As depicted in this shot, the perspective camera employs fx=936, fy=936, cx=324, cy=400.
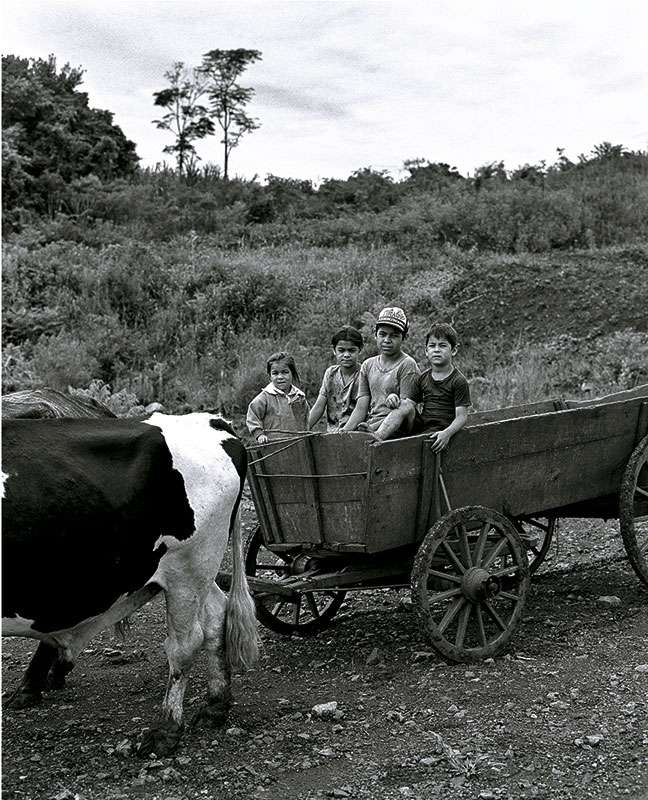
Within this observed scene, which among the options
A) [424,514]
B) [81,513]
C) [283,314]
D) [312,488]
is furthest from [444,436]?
[283,314]

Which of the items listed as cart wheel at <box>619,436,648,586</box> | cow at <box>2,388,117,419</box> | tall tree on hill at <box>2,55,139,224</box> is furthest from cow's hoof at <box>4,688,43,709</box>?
tall tree on hill at <box>2,55,139,224</box>

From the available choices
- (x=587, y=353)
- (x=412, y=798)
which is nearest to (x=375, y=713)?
(x=412, y=798)

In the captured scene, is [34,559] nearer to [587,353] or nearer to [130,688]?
[130,688]

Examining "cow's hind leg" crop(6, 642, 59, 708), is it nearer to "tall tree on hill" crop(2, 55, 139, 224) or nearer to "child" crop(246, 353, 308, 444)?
"child" crop(246, 353, 308, 444)

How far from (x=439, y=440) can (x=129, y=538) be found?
188 cm

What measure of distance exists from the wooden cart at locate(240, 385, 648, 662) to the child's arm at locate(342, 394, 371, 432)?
0.80 metres

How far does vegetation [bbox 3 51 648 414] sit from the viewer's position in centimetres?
1424

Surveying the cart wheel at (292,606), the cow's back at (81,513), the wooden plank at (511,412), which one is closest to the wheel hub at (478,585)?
the cart wheel at (292,606)

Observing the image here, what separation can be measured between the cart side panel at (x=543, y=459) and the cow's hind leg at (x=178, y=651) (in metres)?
1.73

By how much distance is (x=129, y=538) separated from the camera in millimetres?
4422

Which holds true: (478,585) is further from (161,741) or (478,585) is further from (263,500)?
(161,741)

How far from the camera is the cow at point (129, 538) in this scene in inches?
165

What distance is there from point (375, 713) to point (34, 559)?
1.89 m

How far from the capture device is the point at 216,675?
4793 mm
